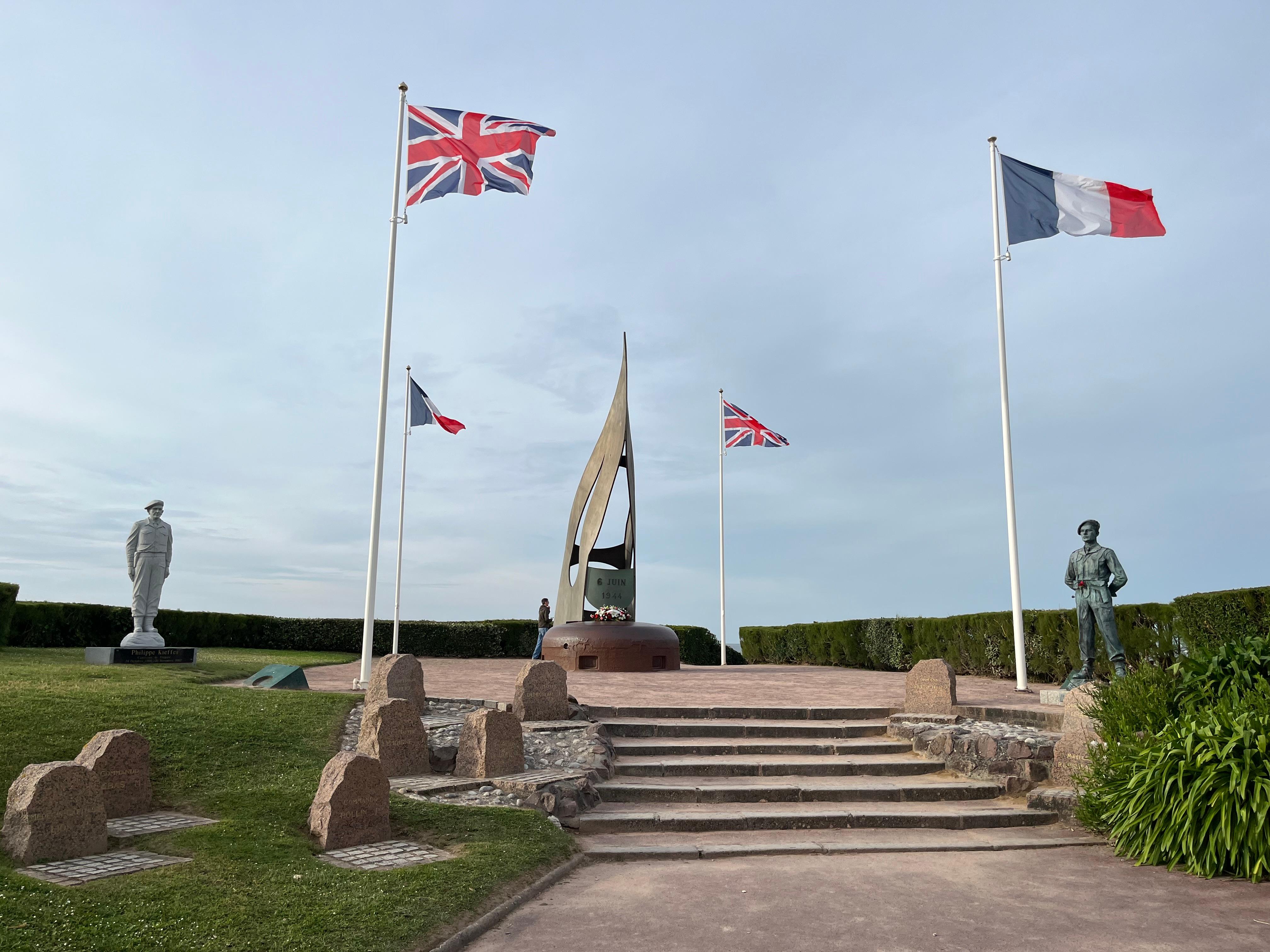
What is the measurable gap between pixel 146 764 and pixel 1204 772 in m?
7.30

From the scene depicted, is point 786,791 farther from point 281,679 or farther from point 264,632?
point 264,632

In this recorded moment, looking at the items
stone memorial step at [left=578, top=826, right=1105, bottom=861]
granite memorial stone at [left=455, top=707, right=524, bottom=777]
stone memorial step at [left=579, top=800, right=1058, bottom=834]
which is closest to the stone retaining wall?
stone memorial step at [left=579, top=800, right=1058, bottom=834]

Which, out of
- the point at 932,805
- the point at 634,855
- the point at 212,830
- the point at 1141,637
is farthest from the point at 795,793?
the point at 1141,637

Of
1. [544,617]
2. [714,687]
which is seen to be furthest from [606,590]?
[714,687]

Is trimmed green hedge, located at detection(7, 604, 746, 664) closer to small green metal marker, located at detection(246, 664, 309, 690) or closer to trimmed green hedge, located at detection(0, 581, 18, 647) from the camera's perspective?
trimmed green hedge, located at detection(0, 581, 18, 647)

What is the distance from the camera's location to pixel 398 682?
31.3 ft

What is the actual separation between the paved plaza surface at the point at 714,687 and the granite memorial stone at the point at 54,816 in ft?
17.6

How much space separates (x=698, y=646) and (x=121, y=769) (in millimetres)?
21568

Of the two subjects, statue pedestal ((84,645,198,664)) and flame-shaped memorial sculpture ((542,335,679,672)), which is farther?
flame-shaped memorial sculpture ((542,335,679,672))

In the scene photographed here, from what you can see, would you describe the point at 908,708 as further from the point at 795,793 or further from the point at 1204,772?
the point at 1204,772

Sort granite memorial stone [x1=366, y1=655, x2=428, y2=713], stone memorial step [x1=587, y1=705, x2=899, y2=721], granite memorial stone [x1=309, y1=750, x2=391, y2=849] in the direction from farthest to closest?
stone memorial step [x1=587, y1=705, x2=899, y2=721] < granite memorial stone [x1=366, y1=655, x2=428, y2=713] < granite memorial stone [x1=309, y1=750, x2=391, y2=849]

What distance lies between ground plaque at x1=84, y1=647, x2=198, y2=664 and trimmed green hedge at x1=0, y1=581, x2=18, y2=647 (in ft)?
8.23

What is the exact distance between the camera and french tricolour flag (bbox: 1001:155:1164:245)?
13180mm

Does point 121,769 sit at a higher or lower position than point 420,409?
lower
